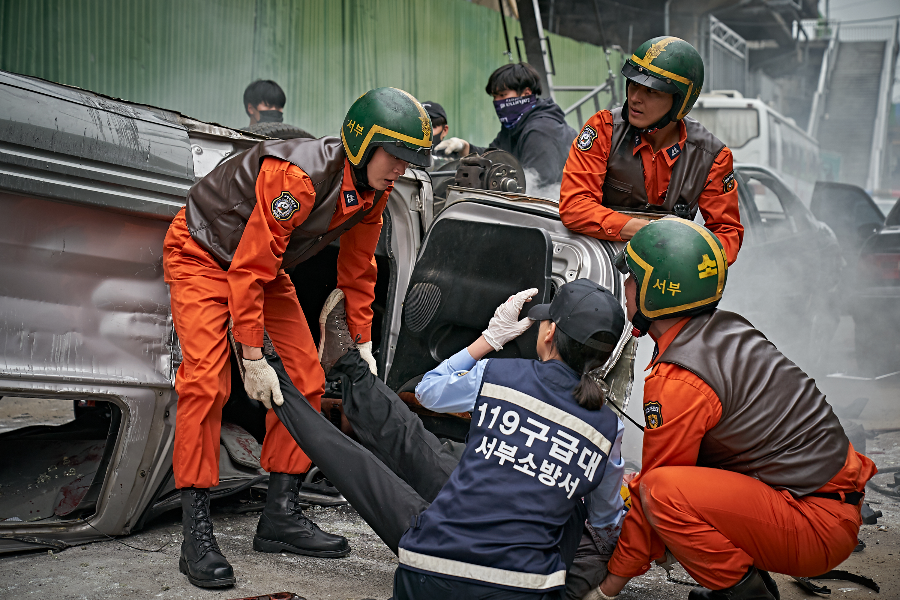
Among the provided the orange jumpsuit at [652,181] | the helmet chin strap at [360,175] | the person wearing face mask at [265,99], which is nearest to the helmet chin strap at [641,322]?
the orange jumpsuit at [652,181]

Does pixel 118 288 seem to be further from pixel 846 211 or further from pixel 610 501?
pixel 846 211

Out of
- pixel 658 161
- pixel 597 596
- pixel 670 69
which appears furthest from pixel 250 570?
pixel 670 69

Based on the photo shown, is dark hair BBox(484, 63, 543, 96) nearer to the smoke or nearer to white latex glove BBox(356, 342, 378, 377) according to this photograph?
the smoke

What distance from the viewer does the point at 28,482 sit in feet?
10.5

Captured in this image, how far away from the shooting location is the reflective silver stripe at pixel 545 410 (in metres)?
1.96

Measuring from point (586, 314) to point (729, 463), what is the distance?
0.65 m

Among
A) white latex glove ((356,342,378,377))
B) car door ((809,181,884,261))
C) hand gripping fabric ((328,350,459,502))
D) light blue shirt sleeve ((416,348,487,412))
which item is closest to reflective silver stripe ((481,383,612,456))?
light blue shirt sleeve ((416,348,487,412))

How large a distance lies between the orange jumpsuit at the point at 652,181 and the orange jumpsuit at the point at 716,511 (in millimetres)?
1302

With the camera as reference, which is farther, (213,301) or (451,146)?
(451,146)

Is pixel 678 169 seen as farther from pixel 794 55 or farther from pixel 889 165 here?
pixel 889 165

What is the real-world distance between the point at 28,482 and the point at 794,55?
2770 centimetres

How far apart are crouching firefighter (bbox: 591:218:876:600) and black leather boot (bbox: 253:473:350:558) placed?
1.06m

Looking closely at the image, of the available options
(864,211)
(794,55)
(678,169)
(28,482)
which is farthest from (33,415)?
(794,55)

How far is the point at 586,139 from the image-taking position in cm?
349
